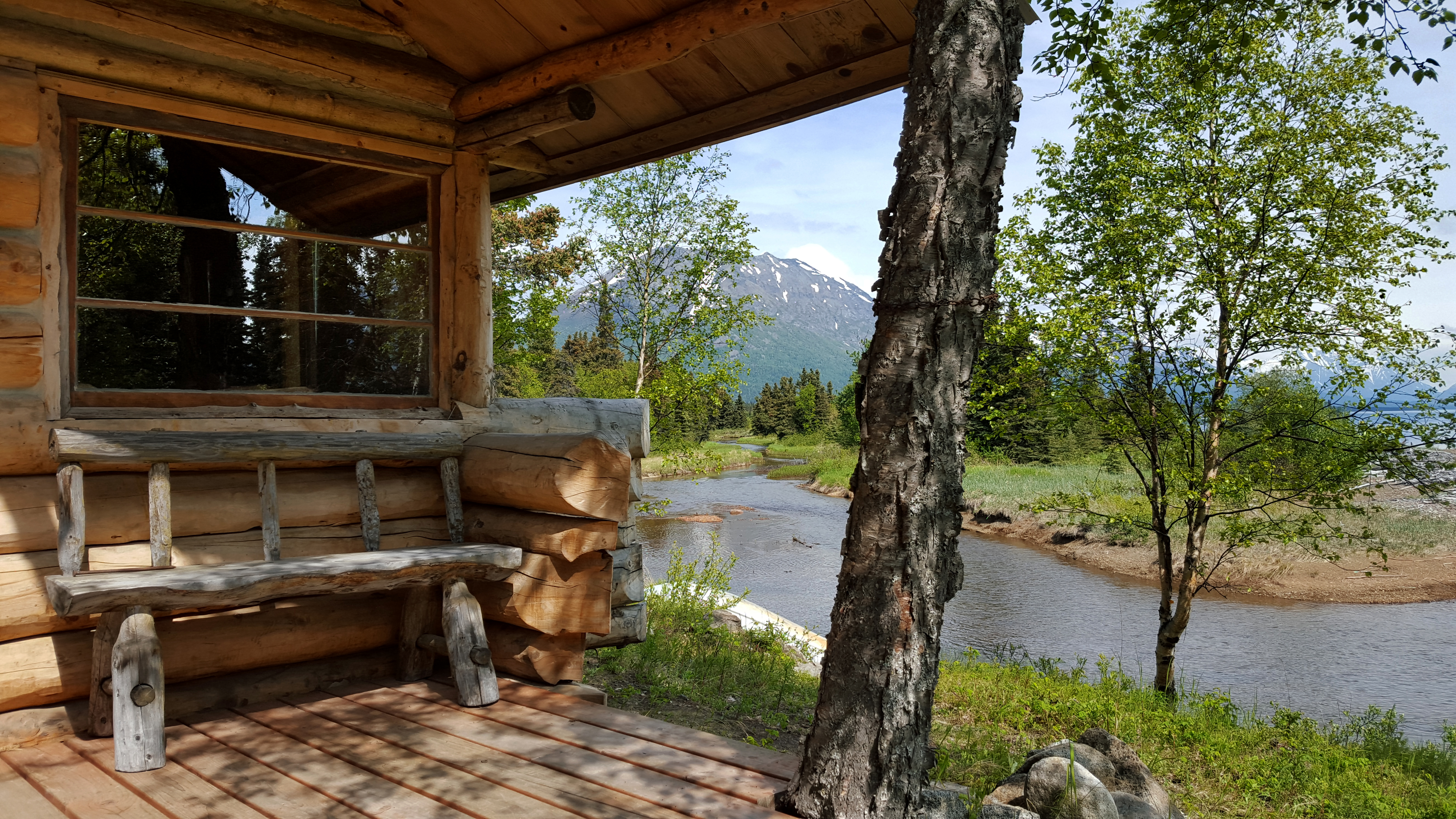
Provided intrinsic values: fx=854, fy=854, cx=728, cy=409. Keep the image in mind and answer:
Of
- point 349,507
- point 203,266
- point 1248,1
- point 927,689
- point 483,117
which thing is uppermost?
point 1248,1

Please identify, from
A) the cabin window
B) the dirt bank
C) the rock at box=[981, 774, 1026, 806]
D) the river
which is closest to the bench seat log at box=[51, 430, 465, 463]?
the cabin window

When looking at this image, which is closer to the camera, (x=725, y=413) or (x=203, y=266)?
(x=203, y=266)

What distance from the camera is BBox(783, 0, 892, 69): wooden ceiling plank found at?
11.9 ft

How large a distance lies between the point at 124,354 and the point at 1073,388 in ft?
24.8

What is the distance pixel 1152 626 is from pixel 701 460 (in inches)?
248

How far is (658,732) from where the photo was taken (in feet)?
10.1

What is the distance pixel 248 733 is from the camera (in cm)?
308

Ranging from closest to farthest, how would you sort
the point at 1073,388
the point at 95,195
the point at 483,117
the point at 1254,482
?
the point at 95,195
the point at 483,117
the point at 1254,482
the point at 1073,388

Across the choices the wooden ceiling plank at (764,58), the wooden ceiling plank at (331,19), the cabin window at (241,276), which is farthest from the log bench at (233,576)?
the wooden ceiling plank at (764,58)

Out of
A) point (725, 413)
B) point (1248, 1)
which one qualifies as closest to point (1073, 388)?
point (1248, 1)

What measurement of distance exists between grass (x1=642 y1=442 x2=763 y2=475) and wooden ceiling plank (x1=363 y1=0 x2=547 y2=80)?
7.34 feet

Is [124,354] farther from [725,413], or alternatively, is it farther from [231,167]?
[725,413]

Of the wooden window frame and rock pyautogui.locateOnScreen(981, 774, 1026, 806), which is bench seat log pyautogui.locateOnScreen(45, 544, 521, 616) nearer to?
the wooden window frame

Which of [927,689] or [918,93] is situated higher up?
[918,93]
